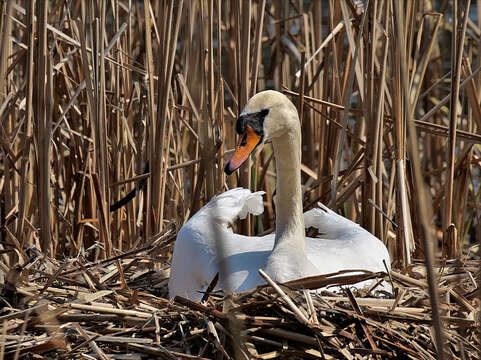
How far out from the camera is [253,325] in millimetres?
2246

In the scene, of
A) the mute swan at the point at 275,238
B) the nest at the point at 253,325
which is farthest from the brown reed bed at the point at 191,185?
the mute swan at the point at 275,238

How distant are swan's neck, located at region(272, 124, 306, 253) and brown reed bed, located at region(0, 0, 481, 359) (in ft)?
1.03

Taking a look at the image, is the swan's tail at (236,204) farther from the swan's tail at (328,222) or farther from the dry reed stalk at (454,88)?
the dry reed stalk at (454,88)

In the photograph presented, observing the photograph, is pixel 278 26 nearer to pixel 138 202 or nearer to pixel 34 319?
pixel 138 202

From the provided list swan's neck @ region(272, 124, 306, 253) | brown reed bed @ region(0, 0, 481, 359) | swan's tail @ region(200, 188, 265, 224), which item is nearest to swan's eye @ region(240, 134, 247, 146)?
brown reed bed @ region(0, 0, 481, 359)

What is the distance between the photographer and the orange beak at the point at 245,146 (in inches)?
104

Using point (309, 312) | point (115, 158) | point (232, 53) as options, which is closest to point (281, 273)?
point (309, 312)

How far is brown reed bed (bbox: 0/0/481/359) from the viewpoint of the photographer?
Result: 2279mm

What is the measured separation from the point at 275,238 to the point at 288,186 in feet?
0.70

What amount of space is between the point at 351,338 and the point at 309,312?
0.14 m

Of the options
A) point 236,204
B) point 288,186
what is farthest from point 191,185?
point 288,186

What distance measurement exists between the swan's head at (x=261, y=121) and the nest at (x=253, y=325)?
54 centimetres

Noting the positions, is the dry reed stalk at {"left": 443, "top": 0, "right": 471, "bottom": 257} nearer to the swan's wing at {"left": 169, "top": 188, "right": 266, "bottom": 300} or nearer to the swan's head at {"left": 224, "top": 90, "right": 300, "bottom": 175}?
the swan's head at {"left": 224, "top": 90, "right": 300, "bottom": 175}

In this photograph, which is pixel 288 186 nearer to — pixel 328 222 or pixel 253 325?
pixel 328 222
